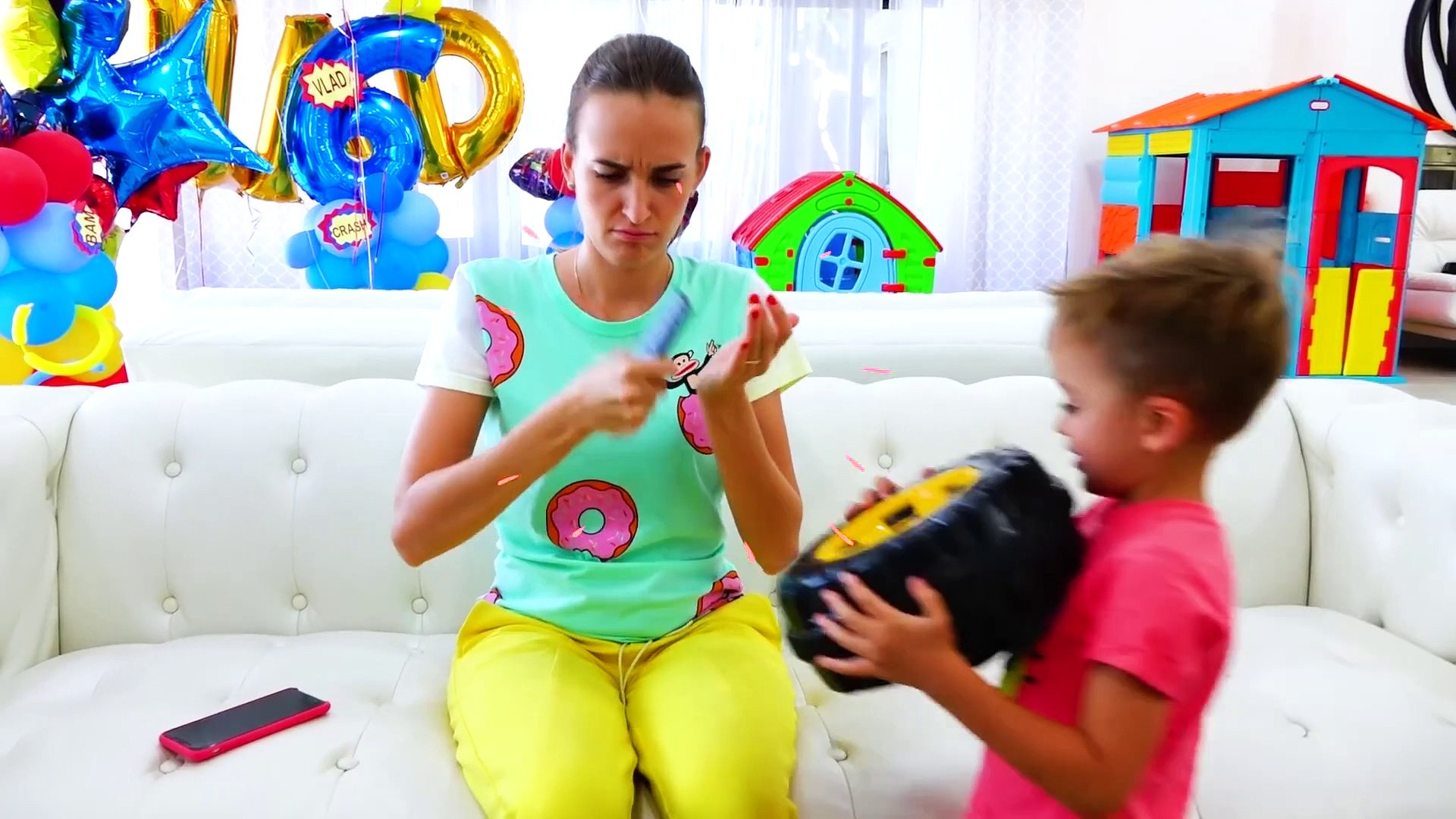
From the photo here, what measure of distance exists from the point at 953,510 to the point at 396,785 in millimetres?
688

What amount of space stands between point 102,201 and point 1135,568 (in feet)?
7.23

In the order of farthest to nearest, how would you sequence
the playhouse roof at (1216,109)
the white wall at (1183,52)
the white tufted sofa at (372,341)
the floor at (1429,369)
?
the white wall at (1183,52)
the floor at (1429,369)
the playhouse roof at (1216,109)
the white tufted sofa at (372,341)

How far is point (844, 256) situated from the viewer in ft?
13.1

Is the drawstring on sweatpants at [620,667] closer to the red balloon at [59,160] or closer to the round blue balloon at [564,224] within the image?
the red balloon at [59,160]

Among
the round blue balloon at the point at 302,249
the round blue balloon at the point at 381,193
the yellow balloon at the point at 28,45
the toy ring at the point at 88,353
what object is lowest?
the toy ring at the point at 88,353

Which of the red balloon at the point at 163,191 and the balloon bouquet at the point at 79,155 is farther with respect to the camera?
the red balloon at the point at 163,191

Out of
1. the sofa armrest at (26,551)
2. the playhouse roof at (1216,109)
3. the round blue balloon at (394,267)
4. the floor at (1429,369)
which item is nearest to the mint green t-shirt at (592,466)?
the sofa armrest at (26,551)

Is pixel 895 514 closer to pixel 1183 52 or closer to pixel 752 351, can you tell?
pixel 752 351

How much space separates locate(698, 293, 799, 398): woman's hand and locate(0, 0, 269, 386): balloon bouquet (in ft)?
5.00

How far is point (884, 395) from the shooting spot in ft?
5.80

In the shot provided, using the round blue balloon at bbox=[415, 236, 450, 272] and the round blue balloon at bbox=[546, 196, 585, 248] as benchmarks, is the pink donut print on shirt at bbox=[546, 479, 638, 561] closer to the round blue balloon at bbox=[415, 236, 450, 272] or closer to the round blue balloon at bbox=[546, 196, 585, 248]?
the round blue balloon at bbox=[415, 236, 450, 272]

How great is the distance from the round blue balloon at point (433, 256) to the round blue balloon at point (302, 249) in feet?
0.82

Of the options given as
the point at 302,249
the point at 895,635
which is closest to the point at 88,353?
the point at 302,249

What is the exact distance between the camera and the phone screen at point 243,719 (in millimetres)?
1280
